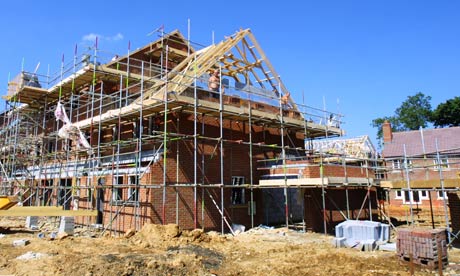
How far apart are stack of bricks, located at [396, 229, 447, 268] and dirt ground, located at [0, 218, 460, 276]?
10.0 inches

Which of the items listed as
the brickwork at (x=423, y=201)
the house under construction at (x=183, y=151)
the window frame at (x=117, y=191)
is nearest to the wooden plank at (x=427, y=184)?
the house under construction at (x=183, y=151)

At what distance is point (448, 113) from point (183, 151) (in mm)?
54502

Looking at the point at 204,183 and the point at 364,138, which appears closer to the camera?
the point at 204,183

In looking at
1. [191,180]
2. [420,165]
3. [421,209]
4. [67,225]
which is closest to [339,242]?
[191,180]

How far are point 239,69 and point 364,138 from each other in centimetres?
2086

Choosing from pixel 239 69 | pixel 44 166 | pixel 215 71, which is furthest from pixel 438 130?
pixel 44 166

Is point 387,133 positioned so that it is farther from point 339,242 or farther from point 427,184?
point 339,242

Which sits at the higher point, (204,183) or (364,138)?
(364,138)

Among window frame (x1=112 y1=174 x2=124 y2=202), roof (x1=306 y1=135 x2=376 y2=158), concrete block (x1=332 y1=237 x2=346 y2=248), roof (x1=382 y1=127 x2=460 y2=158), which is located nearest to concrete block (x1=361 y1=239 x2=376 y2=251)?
concrete block (x1=332 y1=237 x2=346 y2=248)

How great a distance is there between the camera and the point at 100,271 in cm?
802

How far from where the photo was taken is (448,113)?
5644cm

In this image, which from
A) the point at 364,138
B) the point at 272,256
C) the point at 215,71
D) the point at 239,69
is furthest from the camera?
the point at 364,138

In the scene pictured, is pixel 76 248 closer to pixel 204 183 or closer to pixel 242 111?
pixel 204 183

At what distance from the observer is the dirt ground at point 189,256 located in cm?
835
